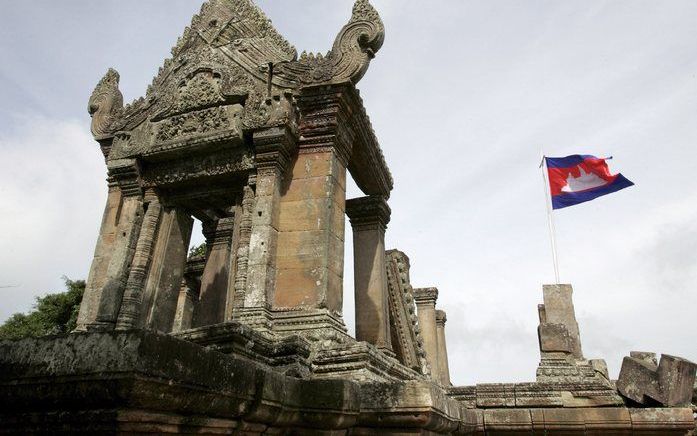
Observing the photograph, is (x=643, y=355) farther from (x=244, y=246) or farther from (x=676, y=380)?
(x=244, y=246)

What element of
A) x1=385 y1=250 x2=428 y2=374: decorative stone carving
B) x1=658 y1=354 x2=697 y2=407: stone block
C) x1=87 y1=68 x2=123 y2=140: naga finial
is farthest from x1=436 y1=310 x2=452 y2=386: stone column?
x1=87 y1=68 x2=123 y2=140: naga finial

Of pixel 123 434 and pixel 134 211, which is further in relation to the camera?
pixel 134 211

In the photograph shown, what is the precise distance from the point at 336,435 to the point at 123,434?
1.84m

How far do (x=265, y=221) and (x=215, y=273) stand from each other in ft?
15.2

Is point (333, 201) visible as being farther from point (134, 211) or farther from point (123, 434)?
point (123, 434)

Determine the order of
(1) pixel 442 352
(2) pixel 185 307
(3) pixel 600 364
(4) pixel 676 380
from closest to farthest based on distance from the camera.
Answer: (4) pixel 676 380 < (2) pixel 185 307 < (3) pixel 600 364 < (1) pixel 442 352

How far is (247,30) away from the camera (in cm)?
889

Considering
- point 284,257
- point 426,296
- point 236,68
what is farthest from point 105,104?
point 426,296

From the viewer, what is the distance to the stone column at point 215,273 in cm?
1075

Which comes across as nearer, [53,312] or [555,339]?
[555,339]

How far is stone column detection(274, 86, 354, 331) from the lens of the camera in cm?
666

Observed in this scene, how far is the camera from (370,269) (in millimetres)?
9758

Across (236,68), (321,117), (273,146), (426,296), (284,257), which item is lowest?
(284,257)

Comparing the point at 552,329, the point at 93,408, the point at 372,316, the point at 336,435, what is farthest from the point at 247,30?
the point at 552,329
